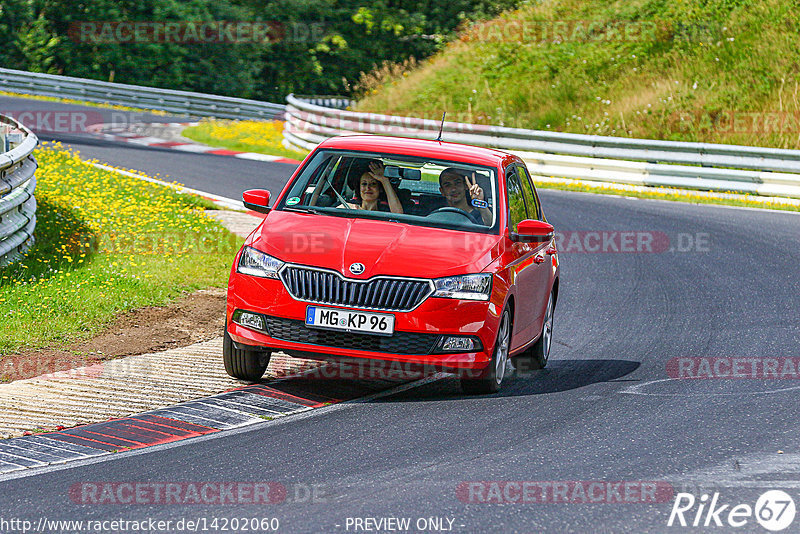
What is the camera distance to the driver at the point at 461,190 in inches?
351

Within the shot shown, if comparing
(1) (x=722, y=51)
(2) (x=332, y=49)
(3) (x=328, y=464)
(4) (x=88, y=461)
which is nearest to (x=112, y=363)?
(4) (x=88, y=461)

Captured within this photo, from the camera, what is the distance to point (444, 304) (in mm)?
7859

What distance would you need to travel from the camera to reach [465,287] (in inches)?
313

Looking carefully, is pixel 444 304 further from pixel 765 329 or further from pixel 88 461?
pixel 765 329

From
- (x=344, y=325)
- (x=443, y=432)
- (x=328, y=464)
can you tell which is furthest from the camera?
(x=344, y=325)

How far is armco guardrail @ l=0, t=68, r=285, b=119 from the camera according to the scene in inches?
1517

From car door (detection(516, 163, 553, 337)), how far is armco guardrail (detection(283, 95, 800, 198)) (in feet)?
44.5

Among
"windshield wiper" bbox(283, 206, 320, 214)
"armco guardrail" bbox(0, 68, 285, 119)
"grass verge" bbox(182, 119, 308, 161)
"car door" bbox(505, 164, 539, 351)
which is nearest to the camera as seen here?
"car door" bbox(505, 164, 539, 351)

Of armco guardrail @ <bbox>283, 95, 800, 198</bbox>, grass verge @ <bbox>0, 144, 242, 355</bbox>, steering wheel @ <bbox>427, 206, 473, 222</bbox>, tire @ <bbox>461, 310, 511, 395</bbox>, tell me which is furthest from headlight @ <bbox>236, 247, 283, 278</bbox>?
armco guardrail @ <bbox>283, 95, 800, 198</bbox>

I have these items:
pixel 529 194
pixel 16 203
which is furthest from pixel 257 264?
pixel 16 203

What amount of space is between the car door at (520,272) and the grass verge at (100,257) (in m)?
3.56

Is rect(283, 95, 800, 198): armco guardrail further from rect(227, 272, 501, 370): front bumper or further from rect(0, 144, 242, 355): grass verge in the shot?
rect(227, 272, 501, 370): front bumper

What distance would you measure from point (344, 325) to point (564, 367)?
2605mm

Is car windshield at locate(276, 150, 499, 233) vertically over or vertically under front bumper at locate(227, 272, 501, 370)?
over
